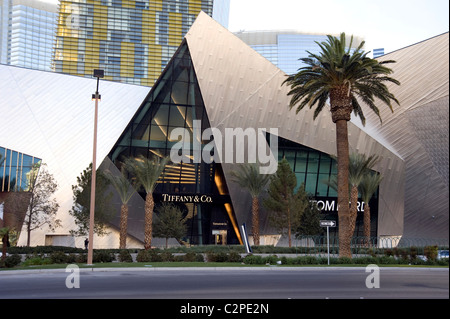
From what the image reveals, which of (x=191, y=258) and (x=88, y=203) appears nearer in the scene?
(x=191, y=258)

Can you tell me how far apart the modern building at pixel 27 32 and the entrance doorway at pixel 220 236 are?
137 m

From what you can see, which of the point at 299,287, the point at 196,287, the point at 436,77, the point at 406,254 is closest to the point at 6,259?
the point at 196,287

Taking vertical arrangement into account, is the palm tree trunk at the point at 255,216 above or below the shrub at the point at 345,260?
above

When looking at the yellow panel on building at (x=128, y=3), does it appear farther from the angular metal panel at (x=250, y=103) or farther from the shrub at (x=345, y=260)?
the shrub at (x=345, y=260)

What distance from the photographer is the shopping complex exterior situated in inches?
1694

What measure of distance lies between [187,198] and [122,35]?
268ft

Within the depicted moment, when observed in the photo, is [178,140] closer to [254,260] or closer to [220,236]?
[220,236]

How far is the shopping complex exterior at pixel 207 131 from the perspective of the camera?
141ft

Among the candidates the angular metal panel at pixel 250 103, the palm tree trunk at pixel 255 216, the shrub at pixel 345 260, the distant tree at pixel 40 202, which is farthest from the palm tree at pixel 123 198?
the shrub at pixel 345 260

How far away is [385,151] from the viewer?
45281 millimetres

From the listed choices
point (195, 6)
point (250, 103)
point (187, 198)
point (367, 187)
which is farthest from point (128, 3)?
point (367, 187)

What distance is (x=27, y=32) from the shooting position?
A: 169 metres

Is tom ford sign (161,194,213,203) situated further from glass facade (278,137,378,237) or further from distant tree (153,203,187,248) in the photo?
glass facade (278,137,378,237)

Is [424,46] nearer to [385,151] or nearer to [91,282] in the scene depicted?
[385,151]
